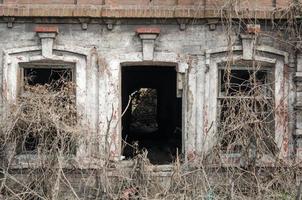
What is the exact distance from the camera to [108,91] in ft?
33.7

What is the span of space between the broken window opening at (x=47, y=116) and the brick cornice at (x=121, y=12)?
Answer: 1.08 m

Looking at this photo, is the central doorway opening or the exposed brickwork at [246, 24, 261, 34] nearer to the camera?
the exposed brickwork at [246, 24, 261, 34]

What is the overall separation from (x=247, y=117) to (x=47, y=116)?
3647 mm

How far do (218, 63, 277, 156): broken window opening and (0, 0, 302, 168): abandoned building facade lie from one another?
10 cm

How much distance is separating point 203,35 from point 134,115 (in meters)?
12.8

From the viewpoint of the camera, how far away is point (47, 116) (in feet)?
30.1

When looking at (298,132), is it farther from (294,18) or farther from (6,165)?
(6,165)

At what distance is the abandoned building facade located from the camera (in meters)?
10.1

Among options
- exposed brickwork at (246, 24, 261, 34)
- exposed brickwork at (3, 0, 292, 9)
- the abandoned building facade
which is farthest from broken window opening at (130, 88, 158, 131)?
exposed brickwork at (246, 24, 261, 34)

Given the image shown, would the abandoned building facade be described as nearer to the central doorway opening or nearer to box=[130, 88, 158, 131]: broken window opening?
the central doorway opening

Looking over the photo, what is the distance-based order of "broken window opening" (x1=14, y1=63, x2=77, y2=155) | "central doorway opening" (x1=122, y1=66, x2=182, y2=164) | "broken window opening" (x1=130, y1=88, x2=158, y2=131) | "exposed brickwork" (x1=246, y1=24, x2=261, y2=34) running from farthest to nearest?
"broken window opening" (x1=130, y1=88, x2=158, y2=131) < "central doorway opening" (x1=122, y1=66, x2=182, y2=164) < "exposed brickwork" (x1=246, y1=24, x2=261, y2=34) < "broken window opening" (x1=14, y1=63, x2=77, y2=155)

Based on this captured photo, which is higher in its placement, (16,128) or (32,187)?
(16,128)

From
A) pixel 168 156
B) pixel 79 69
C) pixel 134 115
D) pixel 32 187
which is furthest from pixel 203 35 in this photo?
pixel 134 115

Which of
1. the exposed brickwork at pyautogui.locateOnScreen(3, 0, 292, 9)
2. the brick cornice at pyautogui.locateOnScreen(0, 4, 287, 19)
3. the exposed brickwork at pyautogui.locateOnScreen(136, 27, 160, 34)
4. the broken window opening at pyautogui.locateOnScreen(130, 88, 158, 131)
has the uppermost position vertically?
the exposed brickwork at pyautogui.locateOnScreen(3, 0, 292, 9)
